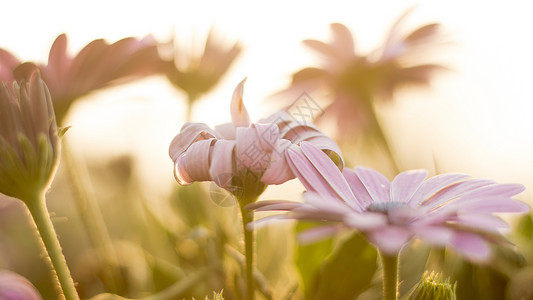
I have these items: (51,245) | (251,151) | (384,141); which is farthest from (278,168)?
(384,141)

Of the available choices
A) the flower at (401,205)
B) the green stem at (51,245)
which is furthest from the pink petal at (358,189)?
the green stem at (51,245)

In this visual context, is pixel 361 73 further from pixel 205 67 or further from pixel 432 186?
pixel 432 186

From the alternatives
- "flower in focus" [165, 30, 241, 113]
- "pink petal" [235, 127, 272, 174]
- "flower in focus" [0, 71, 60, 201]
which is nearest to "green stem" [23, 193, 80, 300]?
"flower in focus" [0, 71, 60, 201]

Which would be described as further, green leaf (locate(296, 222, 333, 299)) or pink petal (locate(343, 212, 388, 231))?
green leaf (locate(296, 222, 333, 299))

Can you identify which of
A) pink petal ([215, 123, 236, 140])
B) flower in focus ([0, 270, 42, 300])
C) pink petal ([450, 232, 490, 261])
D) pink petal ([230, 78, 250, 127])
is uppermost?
pink petal ([230, 78, 250, 127])

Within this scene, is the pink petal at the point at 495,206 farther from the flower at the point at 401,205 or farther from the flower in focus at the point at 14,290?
the flower in focus at the point at 14,290

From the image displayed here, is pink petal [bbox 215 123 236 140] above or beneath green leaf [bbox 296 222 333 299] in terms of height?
above

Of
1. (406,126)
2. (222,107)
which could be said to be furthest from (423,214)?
(406,126)

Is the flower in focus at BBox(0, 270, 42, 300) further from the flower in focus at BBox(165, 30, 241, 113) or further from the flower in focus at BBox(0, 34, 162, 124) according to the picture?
the flower in focus at BBox(165, 30, 241, 113)
